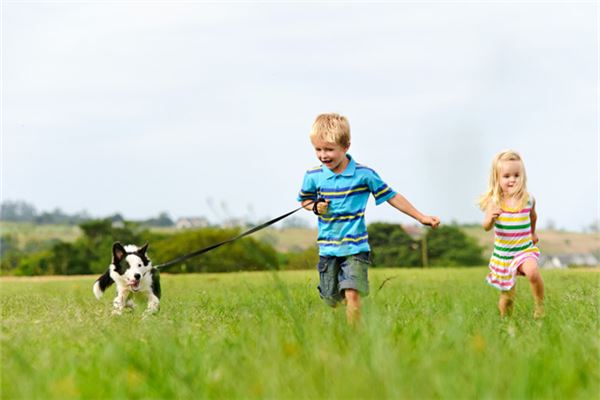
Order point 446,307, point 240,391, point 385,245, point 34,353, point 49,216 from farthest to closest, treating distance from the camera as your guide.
A: 1. point 49,216
2. point 385,245
3. point 446,307
4. point 34,353
5. point 240,391

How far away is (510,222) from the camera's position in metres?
8.77

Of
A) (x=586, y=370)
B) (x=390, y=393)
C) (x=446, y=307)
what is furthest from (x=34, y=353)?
(x=446, y=307)

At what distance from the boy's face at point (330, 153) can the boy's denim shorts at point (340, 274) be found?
0.81m

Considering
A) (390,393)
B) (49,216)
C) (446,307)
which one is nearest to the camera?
(390,393)

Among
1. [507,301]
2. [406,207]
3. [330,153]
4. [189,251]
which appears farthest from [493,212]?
[189,251]

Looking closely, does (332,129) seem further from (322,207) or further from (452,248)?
(452,248)

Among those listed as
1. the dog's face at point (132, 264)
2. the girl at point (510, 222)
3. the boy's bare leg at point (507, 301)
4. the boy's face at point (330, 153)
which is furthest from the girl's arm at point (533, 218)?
the dog's face at point (132, 264)

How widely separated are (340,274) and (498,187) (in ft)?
7.35

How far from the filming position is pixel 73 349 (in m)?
5.55

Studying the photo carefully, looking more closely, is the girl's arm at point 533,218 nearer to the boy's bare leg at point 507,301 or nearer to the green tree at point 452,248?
the boy's bare leg at point 507,301

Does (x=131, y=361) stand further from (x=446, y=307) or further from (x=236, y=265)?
(x=236, y=265)

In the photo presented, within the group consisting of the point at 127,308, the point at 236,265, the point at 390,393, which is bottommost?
the point at 236,265

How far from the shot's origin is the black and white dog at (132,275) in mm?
9305

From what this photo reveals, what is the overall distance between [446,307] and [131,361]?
165 inches
